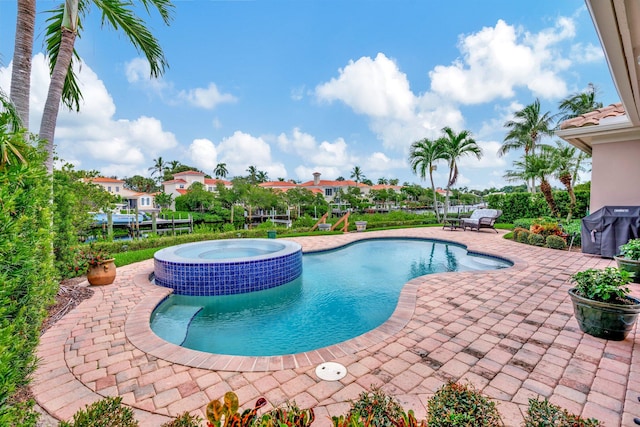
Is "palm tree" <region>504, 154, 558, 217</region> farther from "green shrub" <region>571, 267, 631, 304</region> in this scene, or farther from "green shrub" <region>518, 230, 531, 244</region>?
"green shrub" <region>571, 267, 631, 304</region>

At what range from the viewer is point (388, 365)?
2.71 meters

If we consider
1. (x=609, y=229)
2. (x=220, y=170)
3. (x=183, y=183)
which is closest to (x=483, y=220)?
(x=609, y=229)

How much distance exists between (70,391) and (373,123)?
60.1 ft

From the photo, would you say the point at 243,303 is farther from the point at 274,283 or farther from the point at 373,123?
the point at 373,123

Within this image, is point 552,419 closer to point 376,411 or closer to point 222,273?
point 376,411

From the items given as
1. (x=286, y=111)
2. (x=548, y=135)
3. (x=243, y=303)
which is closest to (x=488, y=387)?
(x=243, y=303)

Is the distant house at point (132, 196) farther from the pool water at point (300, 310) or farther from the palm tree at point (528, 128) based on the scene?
the palm tree at point (528, 128)

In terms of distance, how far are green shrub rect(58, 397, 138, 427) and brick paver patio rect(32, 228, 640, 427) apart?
0.68 m

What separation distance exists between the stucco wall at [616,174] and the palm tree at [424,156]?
34.2 ft

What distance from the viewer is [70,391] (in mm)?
2387

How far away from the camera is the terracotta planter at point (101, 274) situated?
5500 mm

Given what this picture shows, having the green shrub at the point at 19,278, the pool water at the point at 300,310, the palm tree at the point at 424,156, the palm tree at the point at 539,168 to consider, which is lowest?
the pool water at the point at 300,310

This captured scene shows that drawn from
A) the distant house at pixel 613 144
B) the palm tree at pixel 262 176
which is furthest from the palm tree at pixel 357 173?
the distant house at pixel 613 144

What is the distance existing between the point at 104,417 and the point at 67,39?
6.38 metres
